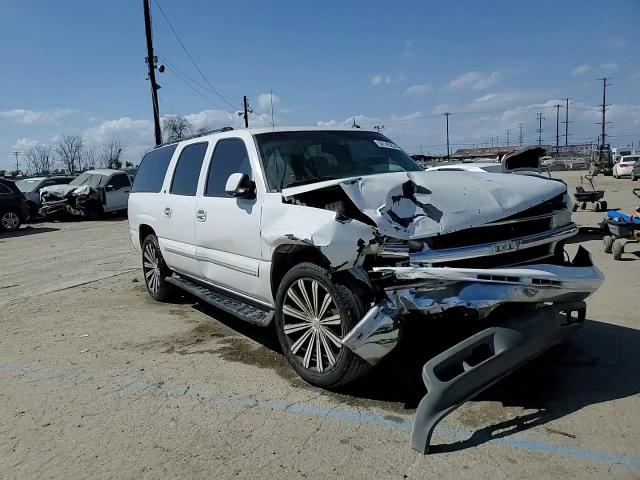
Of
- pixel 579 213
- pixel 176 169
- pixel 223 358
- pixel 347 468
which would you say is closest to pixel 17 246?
pixel 176 169

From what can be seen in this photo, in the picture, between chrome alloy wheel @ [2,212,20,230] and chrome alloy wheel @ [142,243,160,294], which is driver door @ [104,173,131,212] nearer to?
chrome alloy wheel @ [2,212,20,230]

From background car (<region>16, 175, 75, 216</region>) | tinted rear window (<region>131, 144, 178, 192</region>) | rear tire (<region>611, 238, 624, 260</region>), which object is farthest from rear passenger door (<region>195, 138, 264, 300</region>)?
background car (<region>16, 175, 75, 216</region>)

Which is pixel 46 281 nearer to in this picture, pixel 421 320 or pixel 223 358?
pixel 223 358

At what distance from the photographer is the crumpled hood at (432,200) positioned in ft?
10.8

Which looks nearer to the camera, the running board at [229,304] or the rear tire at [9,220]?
the running board at [229,304]

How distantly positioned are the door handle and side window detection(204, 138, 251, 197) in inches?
6.7

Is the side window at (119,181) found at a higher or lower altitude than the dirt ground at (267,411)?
higher

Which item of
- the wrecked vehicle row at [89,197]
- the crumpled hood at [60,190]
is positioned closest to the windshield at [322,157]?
the wrecked vehicle row at [89,197]

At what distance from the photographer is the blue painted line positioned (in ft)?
9.59

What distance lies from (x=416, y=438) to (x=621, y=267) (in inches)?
247

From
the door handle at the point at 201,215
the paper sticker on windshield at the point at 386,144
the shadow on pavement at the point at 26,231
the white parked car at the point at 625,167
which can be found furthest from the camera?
the white parked car at the point at 625,167

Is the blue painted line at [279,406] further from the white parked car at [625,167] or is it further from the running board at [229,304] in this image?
the white parked car at [625,167]

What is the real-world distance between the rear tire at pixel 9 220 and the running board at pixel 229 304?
47.9ft

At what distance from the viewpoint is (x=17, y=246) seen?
46.0ft
